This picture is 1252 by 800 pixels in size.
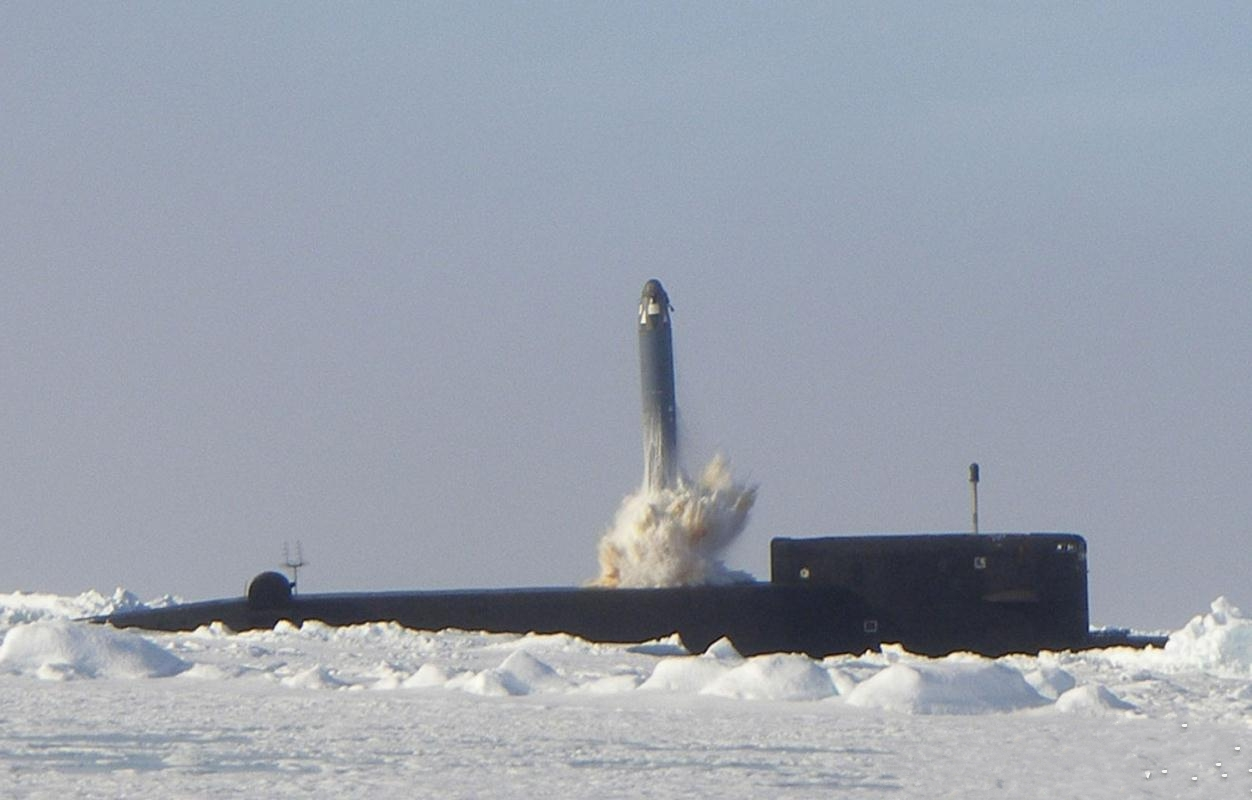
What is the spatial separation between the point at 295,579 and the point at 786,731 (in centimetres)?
1324

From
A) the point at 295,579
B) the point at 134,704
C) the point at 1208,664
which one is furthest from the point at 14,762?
the point at 295,579

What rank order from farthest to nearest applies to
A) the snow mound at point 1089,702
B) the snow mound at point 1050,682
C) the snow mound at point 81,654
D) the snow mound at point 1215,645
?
the snow mound at point 1215,645 < the snow mound at point 81,654 < the snow mound at point 1050,682 < the snow mound at point 1089,702

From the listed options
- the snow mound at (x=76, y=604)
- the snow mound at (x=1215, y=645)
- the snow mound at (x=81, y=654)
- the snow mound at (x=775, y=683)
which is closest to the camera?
the snow mound at (x=775, y=683)

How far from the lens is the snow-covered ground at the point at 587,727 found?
9.52 m

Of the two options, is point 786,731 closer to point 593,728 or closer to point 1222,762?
point 593,728

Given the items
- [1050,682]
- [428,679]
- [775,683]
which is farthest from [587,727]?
[1050,682]

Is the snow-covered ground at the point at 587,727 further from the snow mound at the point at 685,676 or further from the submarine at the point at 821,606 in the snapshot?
the submarine at the point at 821,606

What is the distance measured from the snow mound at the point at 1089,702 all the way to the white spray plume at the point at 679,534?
45.7ft

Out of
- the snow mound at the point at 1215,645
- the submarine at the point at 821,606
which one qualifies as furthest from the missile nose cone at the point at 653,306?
the snow mound at the point at 1215,645

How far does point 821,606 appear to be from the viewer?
2266 cm

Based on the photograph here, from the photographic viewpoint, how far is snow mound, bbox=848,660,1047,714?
12461 millimetres

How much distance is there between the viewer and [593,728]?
11.5 m

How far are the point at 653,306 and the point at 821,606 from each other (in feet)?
22.3

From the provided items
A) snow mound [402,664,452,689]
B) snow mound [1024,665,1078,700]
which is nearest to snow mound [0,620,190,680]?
snow mound [402,664,452,689]
